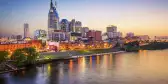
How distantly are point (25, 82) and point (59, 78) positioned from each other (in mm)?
1118

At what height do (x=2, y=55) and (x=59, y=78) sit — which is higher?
(x=2, y=55)

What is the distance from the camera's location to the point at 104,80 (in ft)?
26.2

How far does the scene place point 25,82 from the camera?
7.68m

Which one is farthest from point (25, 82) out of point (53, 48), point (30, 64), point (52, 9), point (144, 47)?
point (52, 9)

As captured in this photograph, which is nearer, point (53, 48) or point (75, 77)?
point (75, 77)

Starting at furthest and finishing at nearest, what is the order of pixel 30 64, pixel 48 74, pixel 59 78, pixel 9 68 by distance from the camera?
pixel 30 64
pixel 9 68
pixel 48 74
pixel 59 78

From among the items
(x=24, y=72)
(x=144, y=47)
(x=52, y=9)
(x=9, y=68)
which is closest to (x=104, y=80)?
(x=24, y=72)

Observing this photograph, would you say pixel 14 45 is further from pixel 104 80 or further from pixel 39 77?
pixel 104 80

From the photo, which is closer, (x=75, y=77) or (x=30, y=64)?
(x=75, y=77)

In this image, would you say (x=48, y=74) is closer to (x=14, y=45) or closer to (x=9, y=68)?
(x=9, y=68)

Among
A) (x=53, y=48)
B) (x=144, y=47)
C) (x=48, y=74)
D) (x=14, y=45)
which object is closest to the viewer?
(x=48, y=74)

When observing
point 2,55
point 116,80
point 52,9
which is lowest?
point 116,80

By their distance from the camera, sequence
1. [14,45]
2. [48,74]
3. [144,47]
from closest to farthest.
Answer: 1. [48,74]
2. [14,45]
3. [144,47]

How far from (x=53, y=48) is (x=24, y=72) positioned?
1086 cm
